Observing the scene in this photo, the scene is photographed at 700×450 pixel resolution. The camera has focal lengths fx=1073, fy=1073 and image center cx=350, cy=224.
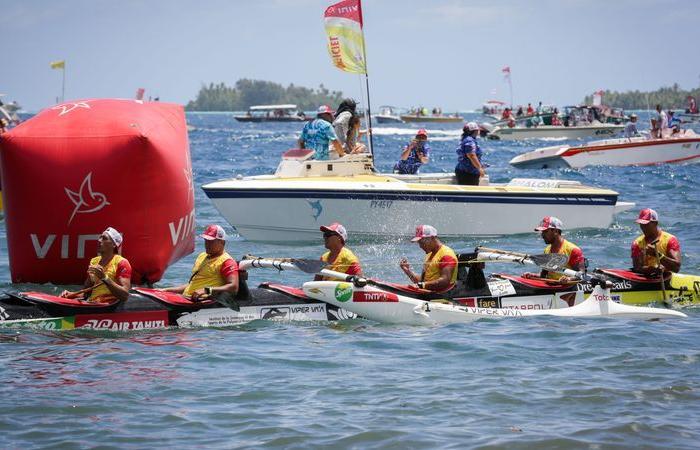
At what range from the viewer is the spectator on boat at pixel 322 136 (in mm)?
18109

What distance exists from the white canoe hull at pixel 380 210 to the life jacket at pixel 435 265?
4.97 metres

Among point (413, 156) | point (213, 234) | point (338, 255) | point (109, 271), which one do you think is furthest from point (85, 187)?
point (413, 156)

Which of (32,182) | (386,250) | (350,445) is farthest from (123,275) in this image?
(386,250)

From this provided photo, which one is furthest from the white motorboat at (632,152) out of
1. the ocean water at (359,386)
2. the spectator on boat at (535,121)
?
the spectator on boat at (535,121)

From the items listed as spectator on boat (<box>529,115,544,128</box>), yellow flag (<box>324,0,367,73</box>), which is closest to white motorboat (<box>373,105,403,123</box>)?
spectator on boat (<box>529,115,544,128</box>)

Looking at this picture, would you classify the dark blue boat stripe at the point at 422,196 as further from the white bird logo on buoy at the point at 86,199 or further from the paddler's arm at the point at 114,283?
the paddler's arm at the point at 114,283

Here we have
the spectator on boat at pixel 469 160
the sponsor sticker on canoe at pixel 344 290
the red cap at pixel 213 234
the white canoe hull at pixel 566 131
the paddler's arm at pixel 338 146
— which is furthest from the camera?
the white canoe hull at pixel 566 131

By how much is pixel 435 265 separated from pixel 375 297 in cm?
92

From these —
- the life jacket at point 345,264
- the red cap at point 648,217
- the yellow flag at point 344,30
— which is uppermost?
the yellow flag at point 344,30

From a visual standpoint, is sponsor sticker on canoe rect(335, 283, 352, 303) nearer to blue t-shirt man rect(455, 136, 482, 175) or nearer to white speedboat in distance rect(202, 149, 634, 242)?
white speedboat in distance rect(202, 149, 634, 242)

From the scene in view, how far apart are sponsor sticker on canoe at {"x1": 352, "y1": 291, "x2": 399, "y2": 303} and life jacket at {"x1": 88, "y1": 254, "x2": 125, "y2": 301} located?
264cm

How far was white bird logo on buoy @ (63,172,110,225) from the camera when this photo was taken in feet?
40.3

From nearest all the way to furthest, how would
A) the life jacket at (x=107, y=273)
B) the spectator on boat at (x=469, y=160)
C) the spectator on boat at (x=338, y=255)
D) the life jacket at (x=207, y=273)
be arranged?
the life jacket at (x=107, y=273) → the life jacket at (x=207, y=273) → the spectator on boat at (x=338, y=255) → the spectator on boat at (x=469, y=160)

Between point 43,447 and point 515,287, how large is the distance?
21.5 ft
